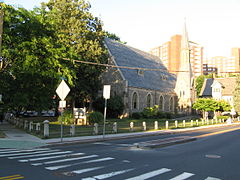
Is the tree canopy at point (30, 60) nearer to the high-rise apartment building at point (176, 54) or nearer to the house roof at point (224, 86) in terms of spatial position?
the house roof at point (224, 86)

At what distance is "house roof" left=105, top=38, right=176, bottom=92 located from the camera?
4456cm

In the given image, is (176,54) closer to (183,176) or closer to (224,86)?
(224,86)

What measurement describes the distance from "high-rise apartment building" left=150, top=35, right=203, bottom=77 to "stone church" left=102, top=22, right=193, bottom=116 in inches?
3077

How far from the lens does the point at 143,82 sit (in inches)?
1842

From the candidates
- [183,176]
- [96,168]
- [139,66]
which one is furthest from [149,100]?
[183,176]

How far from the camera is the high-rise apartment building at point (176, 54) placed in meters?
137

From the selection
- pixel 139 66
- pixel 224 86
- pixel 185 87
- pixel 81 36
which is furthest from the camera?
pixel 224 86

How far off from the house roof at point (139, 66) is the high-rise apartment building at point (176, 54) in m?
80.1

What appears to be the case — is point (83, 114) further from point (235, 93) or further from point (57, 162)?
point (235, 93)

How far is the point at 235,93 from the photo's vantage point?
213 feet

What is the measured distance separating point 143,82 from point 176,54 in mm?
96028

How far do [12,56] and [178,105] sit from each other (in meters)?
44.2

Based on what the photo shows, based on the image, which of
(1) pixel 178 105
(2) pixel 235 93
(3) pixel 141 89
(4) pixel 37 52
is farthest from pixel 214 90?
(4) pixel 37 52

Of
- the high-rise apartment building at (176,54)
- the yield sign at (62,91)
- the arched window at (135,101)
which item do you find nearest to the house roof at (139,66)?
the arched window at (135,101)
